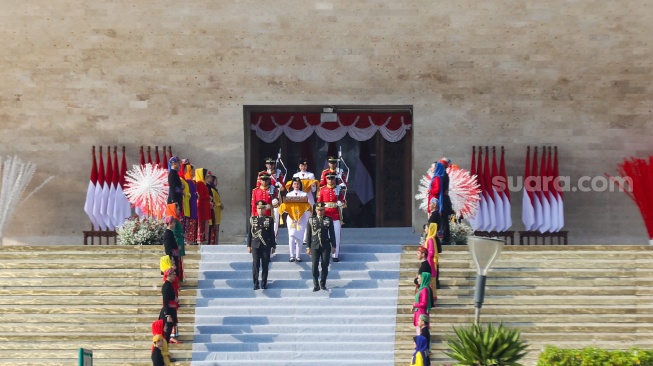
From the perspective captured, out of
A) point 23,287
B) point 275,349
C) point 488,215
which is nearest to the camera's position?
point 275,349

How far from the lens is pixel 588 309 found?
24.2 metres

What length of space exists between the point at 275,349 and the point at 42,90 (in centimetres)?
999

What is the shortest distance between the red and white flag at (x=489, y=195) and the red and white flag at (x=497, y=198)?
47 mm

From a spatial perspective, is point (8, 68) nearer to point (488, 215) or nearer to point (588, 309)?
point (488, 215)

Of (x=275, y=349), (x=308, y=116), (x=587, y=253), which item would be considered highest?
(x=308, y=116)

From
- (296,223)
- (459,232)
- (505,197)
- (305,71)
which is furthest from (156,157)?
(505,197)

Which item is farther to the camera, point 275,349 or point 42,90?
point 42,90

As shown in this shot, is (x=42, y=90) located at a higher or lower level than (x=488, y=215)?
higher

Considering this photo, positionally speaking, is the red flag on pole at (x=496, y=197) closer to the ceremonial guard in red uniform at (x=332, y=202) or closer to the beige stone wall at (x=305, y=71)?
the beige stone wall at (x=305, y=71)

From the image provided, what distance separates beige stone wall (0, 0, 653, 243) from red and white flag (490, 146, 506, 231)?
1.91 ft

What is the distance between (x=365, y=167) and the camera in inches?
1236

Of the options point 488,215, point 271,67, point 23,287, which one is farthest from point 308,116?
point 23,287

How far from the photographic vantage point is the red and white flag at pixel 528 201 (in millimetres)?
29953

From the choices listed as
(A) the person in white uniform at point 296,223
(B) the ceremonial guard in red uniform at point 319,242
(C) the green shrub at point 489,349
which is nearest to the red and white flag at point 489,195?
(A) the person in white uniform at point 296,223
